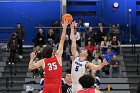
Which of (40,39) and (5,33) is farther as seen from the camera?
(5,33)

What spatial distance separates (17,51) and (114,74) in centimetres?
519

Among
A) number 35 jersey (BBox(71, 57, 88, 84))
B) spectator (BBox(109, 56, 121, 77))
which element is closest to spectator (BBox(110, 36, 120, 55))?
spectator (BBox(109, 56, 121, 77))

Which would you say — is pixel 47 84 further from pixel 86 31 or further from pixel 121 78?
pixel 86 31

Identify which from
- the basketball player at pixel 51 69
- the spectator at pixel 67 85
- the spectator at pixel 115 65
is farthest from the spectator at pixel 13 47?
the basketball player at pixel 51 69

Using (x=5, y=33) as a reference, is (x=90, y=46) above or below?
below

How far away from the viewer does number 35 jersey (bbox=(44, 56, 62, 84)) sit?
860 cm

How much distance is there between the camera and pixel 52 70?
8.62m

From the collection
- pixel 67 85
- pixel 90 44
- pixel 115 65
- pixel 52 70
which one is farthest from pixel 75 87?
pixel 90 44

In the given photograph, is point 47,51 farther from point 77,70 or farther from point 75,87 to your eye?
point 75,87

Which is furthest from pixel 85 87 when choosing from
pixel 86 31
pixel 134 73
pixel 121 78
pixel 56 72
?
pixel 86 31

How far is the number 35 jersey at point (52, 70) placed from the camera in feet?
28.2

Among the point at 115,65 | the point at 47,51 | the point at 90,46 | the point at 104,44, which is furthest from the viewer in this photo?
the point at 104,44

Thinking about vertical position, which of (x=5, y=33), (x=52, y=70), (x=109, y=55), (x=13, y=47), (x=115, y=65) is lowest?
(x=115, y=65)

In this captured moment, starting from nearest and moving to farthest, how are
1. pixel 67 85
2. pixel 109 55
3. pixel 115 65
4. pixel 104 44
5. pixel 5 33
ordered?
pixel 67 85 < pixel 115 65 < pixel 109 55 < pixel 104 44 < pixel 5 33
